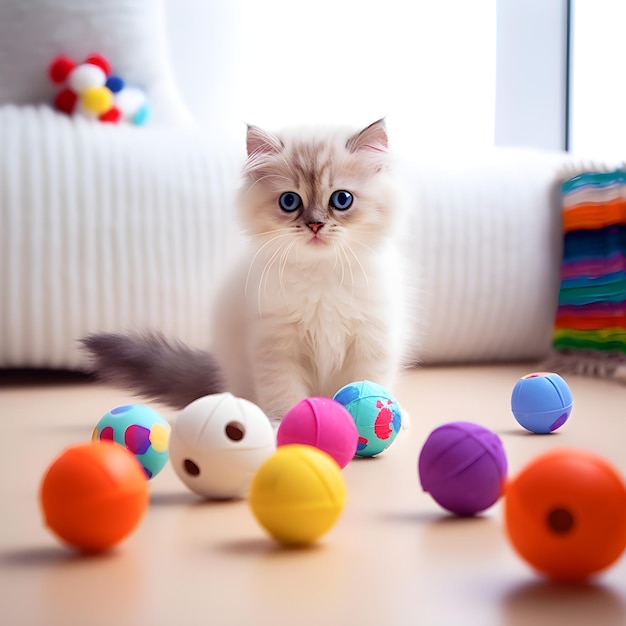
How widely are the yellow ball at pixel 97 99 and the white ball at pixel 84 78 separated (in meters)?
0.02

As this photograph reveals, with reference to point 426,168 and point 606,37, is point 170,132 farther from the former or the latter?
point 606,37

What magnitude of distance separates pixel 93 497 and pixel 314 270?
33.2 inches

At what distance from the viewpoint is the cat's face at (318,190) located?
1438 mm

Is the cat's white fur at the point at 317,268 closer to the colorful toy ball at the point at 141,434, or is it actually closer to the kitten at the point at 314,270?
the kitten at the point at 314,270

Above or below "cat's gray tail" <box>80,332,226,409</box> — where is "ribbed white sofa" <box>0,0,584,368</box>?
above

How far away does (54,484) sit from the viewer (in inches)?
30.6

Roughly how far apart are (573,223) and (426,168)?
0.48 meters

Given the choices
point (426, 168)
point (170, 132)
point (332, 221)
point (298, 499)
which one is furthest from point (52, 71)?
point (298, 499)

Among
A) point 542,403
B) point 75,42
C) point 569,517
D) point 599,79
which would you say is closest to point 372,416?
point 542,403

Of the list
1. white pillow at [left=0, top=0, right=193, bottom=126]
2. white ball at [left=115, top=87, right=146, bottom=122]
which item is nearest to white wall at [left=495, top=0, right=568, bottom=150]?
white pillow at [left=0, top=0, right=193, bottom=126]

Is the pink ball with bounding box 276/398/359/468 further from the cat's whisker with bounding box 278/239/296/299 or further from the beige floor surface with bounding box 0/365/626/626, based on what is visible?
the cat's whisker with bounding box 278/239/296/299

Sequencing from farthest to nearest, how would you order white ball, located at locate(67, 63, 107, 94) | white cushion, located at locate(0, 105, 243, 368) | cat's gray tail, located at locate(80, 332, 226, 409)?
1. white ball, located at locate(67, 63, 107, 94)
2. white cushion, located at locate(0, 105, 243, 368)
3. cat's gray tail, located at locate(80, 332, 226, 409)

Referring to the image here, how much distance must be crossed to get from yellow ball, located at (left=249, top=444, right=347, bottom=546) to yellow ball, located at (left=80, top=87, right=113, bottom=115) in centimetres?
207

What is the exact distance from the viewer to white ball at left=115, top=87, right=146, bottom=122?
2.66 metres
